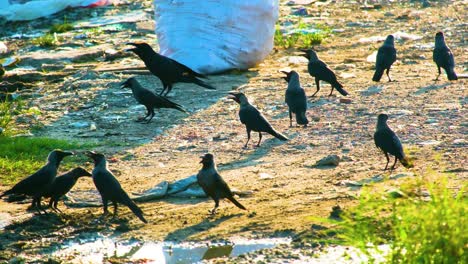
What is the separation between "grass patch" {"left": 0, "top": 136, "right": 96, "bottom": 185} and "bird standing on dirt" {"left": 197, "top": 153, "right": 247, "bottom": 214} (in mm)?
1970

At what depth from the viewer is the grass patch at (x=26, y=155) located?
29.1 ft

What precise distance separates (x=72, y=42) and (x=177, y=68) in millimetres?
4305

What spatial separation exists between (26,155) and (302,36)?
23.3ft

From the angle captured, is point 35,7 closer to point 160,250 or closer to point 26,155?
point 26,155

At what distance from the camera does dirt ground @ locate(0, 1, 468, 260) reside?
24.1 feet

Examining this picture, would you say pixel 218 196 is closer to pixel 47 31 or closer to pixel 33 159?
pixel 33 159

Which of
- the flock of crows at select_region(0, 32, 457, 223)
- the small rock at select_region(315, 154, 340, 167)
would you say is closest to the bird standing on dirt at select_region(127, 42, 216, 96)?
the flock of crows at select_region(0, 32, 457, 223)

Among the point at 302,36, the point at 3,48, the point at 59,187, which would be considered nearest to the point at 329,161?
the point at 59,187

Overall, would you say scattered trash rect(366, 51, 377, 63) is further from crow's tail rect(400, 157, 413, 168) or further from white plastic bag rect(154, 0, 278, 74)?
crow's tail rect(400, 157, 413, 168)

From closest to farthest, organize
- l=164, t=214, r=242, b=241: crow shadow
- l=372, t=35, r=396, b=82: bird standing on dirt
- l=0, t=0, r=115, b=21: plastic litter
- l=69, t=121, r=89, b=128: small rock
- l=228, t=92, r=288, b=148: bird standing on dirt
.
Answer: l=164, t=214, r=242, b=241: crow shadow → l=228, t=92, r=288, b=148: bird standing on dirt → l=69, t=121, r=89, b=128: small rock → l=372, t=35, r=396, b=82: bird standing on dirt → l=0, t=0, r=115, b=21: plastic litter

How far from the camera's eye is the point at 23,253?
687 centimetres

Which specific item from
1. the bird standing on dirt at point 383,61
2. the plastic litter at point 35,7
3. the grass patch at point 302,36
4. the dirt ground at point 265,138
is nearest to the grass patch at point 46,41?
the dirt ground at point 265,138

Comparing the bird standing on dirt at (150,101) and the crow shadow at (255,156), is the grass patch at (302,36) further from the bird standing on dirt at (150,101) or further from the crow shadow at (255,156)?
the crow shadow at (255,156)

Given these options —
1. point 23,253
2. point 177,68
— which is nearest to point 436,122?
point 177,68
